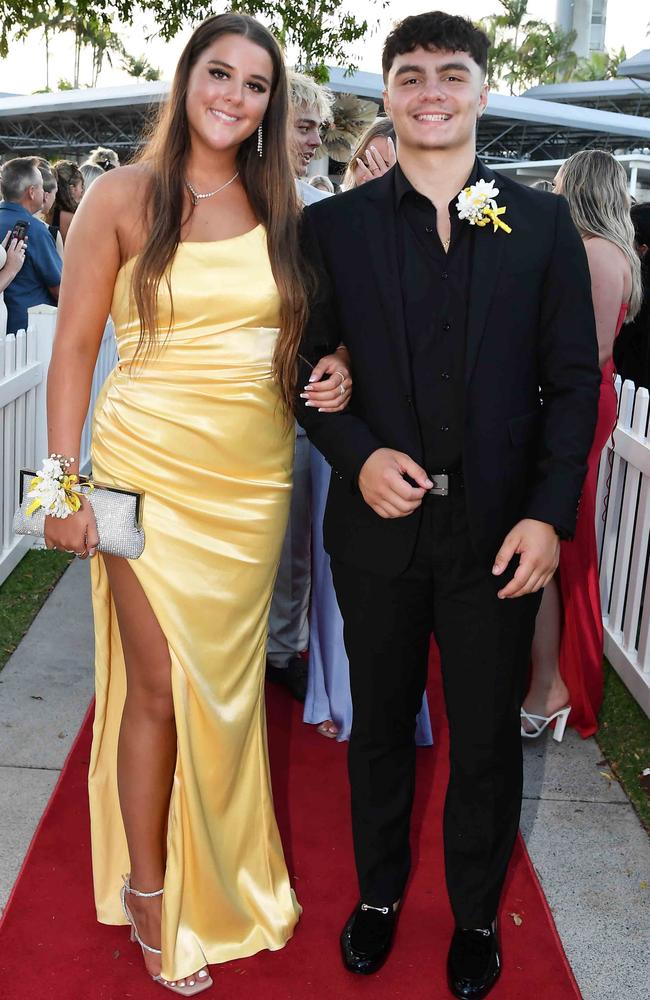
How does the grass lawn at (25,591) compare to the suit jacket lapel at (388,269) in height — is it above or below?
below

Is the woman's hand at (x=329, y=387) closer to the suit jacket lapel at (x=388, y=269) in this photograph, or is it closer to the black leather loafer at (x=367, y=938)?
the suit jacket lapel at (x=388, y=269)

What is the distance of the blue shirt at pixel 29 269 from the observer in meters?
7.72

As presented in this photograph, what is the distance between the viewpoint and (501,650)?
8.79 feet

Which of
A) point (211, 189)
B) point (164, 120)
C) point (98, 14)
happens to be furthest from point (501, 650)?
point (98, 14)

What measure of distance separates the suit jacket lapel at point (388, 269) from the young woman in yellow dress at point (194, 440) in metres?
0.18

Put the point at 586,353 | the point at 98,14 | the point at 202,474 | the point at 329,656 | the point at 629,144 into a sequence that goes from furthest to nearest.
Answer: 1. the point at 629,144
2. the point at 98,14
3. the point at 329,656
4. the point at 202,474
5. the point at 586,353

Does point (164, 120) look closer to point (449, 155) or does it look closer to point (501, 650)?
point (449, 155)

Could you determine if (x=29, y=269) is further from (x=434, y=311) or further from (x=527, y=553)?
(x=527, y=553)

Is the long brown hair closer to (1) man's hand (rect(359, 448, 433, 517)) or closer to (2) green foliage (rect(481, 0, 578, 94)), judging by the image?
(1) man's hand (rect(359, 448, 433, 517))

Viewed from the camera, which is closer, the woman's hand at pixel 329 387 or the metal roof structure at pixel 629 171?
the woman's hand at pixel 329 387

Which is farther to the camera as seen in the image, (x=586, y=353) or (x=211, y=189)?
(x=211, y=189)

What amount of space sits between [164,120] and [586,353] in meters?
1.24

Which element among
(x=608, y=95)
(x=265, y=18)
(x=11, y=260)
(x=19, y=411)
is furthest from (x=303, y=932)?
(x=608, y=95)

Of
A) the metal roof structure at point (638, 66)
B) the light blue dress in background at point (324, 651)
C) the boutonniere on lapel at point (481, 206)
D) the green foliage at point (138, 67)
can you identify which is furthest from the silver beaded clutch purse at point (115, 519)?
the green foliage at point (138, 67)
